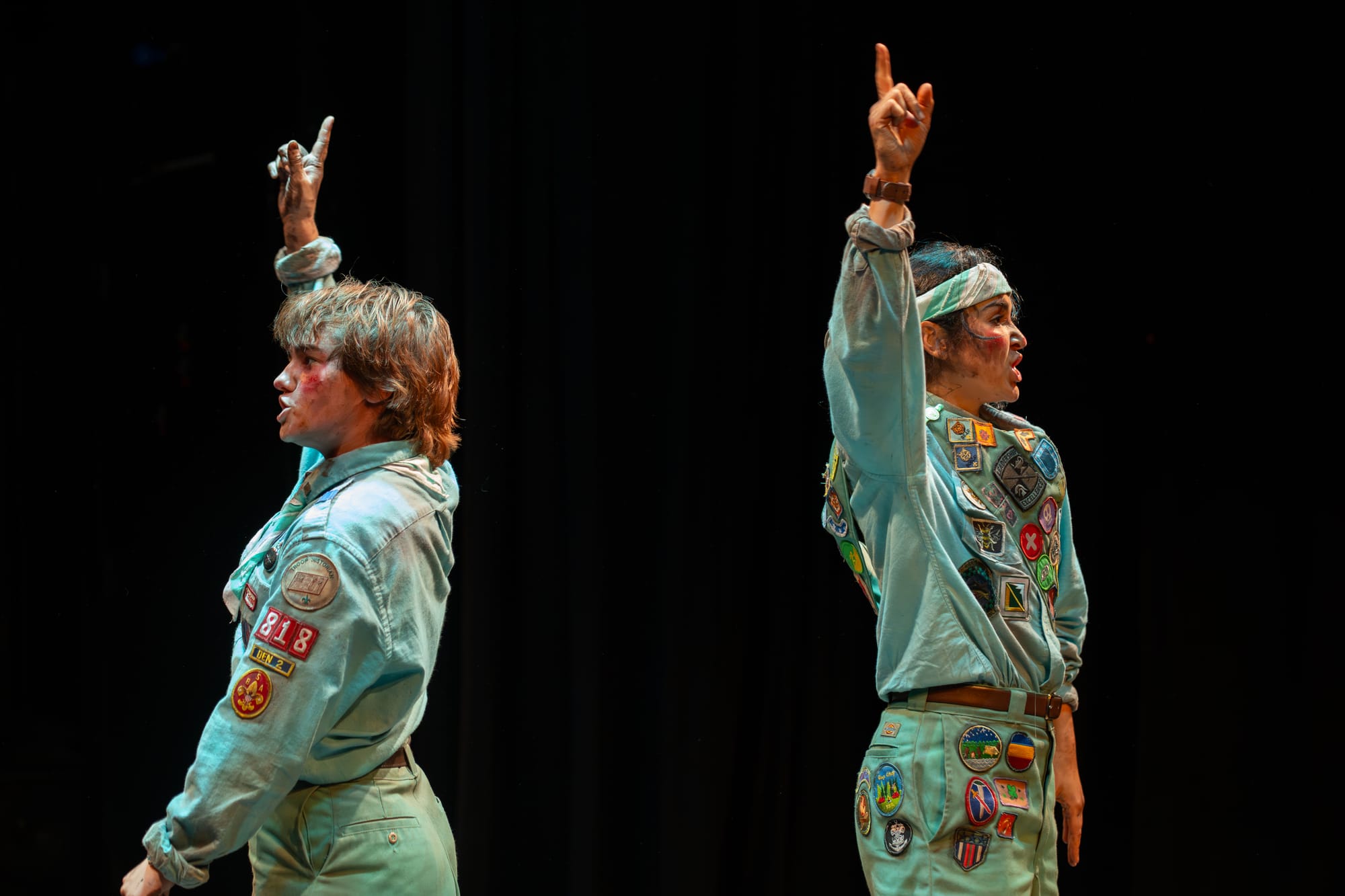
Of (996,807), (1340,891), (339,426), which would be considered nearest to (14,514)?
(339,426)

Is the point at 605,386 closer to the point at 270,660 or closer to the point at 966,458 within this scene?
the point at 966,458

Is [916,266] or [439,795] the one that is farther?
[439,795]

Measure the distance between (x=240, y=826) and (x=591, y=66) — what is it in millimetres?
2164

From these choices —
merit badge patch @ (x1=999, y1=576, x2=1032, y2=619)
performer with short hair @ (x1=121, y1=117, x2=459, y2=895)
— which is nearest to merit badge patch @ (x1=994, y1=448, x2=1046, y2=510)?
merit badge patch @ (x1=999, y1=576, x2=1032, y2=619)

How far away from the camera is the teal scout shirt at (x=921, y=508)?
1880mm

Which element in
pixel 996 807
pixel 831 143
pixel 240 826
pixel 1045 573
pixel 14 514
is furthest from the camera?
pixel 831 143

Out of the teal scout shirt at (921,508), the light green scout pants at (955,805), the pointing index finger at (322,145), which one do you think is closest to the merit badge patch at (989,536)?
the teal scout shirt at (921,508)

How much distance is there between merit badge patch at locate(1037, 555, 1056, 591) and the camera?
2172 mm

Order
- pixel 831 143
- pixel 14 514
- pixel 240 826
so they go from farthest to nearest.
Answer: pixel 831 143 < pixel 14 514 < pixel 240 826

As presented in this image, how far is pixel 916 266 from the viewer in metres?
2.29

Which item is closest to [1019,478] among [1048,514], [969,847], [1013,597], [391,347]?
[1048,514]

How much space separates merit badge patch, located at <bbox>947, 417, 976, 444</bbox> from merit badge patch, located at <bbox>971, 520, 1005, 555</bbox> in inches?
5.6

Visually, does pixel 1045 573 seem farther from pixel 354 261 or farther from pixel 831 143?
pixel 354 261

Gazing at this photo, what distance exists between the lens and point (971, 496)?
211 cm
